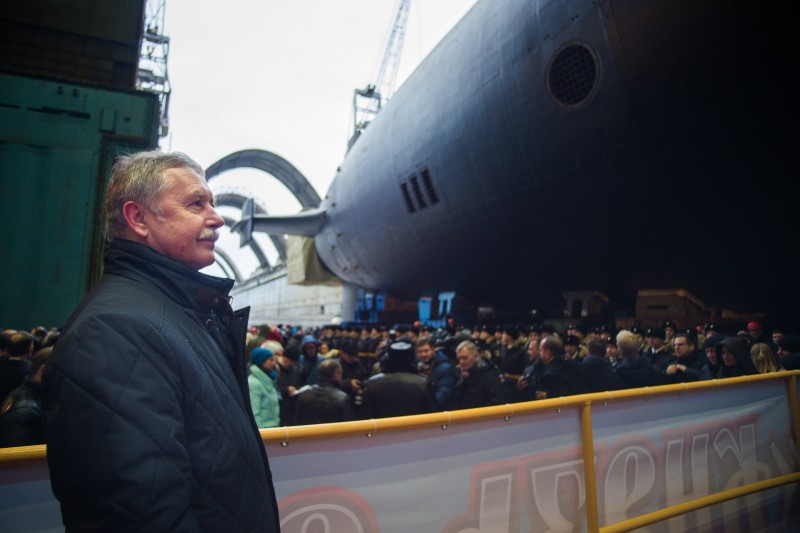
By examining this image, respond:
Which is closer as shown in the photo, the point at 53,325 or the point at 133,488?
the point at 133,488

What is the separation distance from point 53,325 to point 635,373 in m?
6.37

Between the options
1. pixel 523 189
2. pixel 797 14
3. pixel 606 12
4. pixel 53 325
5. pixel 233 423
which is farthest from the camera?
pixel 523 189

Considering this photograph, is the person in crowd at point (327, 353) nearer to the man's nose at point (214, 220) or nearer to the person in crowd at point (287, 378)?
the person in crowd at point (287, 378)

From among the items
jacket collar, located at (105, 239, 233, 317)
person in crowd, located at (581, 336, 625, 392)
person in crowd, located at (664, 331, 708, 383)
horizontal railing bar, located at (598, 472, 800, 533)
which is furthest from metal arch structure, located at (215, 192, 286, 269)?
jacket collar, located at (105, 239, 233, 317)

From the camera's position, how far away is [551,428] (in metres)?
2.39

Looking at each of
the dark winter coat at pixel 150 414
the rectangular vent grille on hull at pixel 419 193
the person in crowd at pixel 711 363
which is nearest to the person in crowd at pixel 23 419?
the dark winter coat at pixel 150 414

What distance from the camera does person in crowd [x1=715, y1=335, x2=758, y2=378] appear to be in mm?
4266

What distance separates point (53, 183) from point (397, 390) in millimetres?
4675

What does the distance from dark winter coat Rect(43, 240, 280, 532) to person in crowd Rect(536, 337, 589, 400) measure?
3.27 meters

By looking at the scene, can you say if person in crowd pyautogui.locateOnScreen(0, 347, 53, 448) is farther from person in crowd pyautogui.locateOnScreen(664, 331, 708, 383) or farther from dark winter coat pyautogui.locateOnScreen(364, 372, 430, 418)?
person in crowd pyautogui.locateOnScreen(664, 331, 708, 383)

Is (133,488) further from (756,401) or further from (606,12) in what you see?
(606,12)

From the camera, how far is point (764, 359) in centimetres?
442

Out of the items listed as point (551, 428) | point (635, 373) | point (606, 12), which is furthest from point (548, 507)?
point (606, 12)

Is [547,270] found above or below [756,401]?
above
